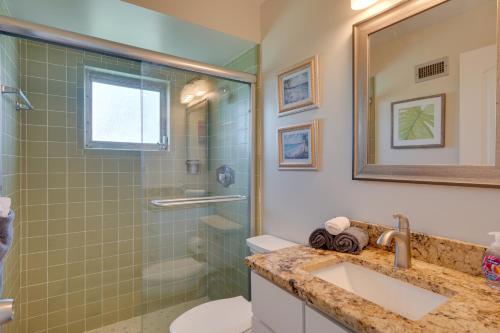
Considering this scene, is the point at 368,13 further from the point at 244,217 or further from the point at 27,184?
the point at 27,184

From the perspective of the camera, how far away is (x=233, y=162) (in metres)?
1.98

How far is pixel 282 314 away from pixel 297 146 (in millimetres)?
928

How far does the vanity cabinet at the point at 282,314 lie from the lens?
745 mm

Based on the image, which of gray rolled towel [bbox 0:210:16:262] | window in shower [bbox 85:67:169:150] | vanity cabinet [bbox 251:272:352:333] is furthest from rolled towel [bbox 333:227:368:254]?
window in shower [bbox 85:67:169:150]

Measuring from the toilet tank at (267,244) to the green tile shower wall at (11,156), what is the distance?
4.63 feet

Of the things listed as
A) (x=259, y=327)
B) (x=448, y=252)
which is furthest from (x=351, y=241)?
(x=259, y=327)

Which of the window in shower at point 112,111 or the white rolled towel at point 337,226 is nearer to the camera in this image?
the white rolled towel at point 337,226

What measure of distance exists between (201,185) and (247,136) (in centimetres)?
51

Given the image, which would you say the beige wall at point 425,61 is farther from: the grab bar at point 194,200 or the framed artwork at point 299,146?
the grab bar at point 194,200

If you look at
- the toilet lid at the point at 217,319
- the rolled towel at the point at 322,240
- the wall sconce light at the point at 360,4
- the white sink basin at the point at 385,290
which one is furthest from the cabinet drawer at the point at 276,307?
the wall sconce light at the point at 360,4

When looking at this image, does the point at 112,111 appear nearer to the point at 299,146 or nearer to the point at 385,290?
the point at 299,146

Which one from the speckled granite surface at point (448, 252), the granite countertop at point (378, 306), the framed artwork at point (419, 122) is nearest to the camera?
the granite countertop at point (378, 306)

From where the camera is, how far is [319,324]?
2.44 ft

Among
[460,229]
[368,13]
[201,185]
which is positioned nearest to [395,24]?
[368,13]
